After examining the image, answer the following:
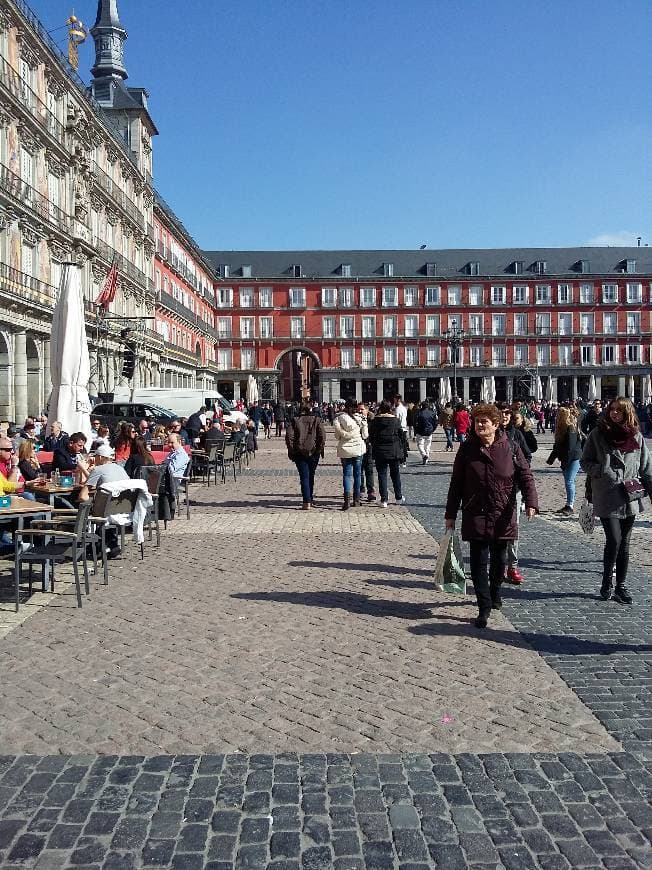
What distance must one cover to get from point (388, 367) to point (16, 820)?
72.6m

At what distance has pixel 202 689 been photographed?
4.83 meters

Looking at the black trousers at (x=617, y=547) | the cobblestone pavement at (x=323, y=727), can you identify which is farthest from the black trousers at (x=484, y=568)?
the black trousers at (x=617, y=547)

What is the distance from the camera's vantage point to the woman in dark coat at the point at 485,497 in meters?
6.00

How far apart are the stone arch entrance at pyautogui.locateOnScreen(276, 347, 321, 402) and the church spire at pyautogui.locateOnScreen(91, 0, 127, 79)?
3083 centimetres

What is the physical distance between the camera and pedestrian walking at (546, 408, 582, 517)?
11859 millimetres

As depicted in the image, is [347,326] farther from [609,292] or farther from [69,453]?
[69,453]

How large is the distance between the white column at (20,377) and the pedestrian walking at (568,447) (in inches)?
796

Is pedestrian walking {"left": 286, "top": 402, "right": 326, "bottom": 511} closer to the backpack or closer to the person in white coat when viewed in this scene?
the backpack

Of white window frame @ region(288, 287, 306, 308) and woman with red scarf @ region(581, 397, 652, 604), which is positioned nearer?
woman with red scarf @ region(581, 397, 652, 604)

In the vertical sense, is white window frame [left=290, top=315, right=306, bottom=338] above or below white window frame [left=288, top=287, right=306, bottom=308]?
below

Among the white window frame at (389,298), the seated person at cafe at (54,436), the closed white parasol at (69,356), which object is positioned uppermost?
the white window frame at (389,298)

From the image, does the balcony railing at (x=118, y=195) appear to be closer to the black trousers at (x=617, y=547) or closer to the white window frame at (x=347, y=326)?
the white window frame at (x=347, y=326)

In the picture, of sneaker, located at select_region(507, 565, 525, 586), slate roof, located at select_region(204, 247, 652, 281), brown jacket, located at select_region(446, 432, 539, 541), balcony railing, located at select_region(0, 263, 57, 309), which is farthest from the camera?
slate roof, located at select_region(204, 247, 652, 281)

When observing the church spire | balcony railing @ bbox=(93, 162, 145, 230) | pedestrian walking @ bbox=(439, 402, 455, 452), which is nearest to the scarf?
pedestrian walking @ bbox=(439, 402, 455, 452)
